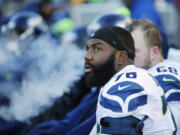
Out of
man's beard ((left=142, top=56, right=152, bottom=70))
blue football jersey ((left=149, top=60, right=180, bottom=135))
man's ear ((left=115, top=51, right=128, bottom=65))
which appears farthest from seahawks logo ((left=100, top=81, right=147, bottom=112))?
man's beard ((left=142, top=56, right=152, bottom=70))

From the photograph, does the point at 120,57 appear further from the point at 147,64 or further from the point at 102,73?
the point at 147,64

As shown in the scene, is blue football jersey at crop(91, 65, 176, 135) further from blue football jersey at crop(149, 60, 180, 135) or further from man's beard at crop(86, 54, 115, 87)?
blue football jersey at crop(149, 60, 180, 135)

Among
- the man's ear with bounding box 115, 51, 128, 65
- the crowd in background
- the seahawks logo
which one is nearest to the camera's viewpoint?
the seahawks logo

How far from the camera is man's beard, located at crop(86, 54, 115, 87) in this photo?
2.27 meters

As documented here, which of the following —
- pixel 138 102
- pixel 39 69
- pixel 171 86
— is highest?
pixel 138 102

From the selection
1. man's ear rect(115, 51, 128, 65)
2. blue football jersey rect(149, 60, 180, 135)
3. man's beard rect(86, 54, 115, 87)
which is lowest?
blue football jersey rect(149, 60, 180, 135)

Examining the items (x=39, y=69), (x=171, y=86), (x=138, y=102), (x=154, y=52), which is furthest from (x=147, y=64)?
(x=39, y=69)

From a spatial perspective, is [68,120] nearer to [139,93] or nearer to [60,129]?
[60,129]

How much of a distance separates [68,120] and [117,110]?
4.56 feet

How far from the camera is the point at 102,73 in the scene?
2.31 m

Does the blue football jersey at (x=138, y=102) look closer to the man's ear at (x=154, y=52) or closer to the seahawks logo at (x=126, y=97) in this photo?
the seahawks logo at (x=126, y=97)

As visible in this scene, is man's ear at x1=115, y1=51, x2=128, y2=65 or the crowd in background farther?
the crowd in background

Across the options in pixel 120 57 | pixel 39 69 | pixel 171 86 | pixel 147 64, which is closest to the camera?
pixel 120 57

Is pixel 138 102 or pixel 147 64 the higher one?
pixel 138 102
